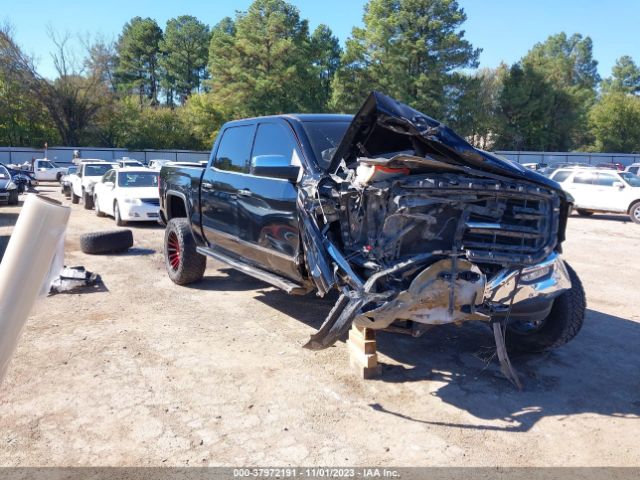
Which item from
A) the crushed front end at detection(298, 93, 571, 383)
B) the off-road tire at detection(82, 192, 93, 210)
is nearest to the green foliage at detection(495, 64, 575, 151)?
the off-road tire at detection(82, 192, 93, 210)

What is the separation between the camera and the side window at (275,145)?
4832 millimetres

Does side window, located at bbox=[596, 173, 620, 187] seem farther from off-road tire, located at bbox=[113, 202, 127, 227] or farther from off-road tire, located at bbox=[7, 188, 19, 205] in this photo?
off-road tire, located at bbox=[7, 188, 19, 205]

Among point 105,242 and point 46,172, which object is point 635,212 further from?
point 46,172

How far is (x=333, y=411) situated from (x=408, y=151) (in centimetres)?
196

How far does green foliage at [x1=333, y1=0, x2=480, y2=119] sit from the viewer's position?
133 feet

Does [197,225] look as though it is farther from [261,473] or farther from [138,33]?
[138,33]

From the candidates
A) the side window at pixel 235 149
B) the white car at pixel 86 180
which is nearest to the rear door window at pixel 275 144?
the side window at pixel 235 149

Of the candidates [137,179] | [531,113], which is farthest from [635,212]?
[531,113]

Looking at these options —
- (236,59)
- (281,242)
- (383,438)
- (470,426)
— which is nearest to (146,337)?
(281,242)

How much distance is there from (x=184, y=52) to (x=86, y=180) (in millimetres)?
53572

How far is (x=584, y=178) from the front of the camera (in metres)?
17.1

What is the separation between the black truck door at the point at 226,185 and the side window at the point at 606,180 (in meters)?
14.1

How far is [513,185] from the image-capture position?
3.87 meters

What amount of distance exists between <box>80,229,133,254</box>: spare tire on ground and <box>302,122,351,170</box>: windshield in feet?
16.9
